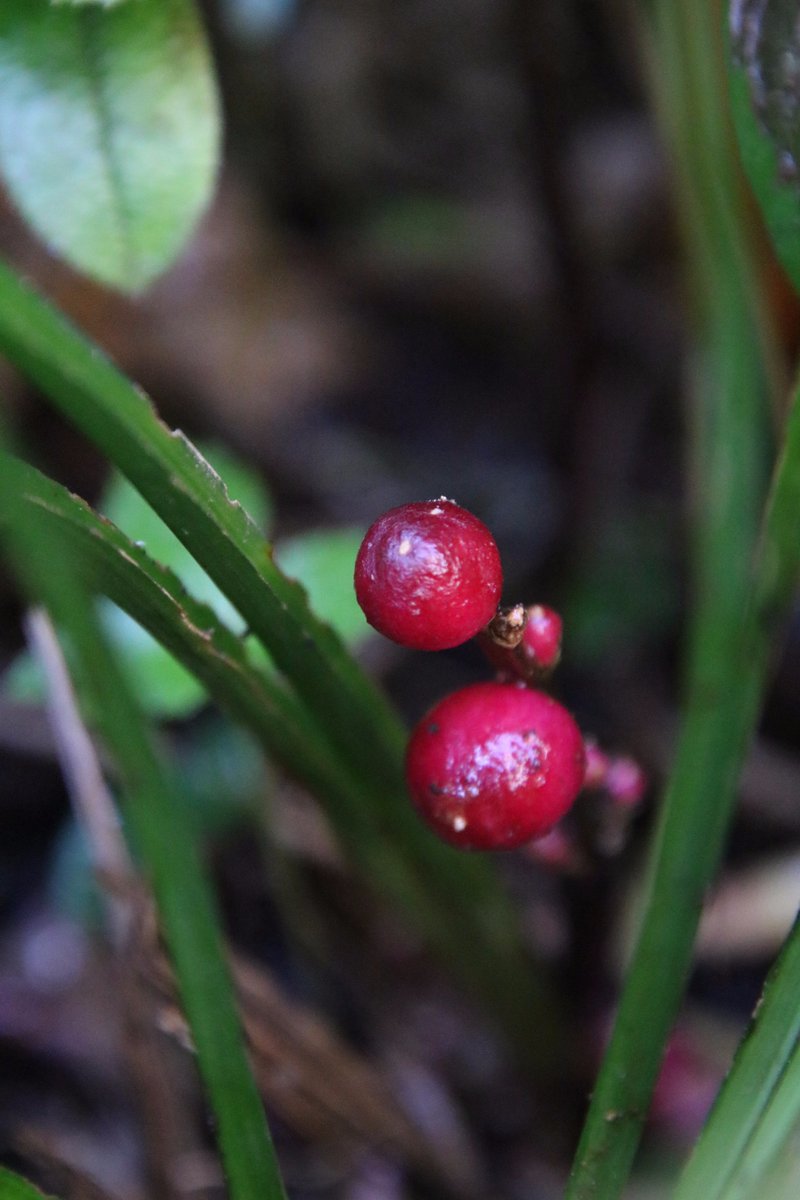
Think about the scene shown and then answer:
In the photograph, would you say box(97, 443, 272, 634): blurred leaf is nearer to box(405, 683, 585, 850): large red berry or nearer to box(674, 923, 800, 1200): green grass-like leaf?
box(405, 683, 585, 850): large red berry

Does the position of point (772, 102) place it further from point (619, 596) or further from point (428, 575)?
point (619, 596)

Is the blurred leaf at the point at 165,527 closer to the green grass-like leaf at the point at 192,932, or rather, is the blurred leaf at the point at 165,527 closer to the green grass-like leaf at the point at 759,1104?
the green grass-like leaf at the point at 192,932

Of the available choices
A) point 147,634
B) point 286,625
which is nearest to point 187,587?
point 147,634

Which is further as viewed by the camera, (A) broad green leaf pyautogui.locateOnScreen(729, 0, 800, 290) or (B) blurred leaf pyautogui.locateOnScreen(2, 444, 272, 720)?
(B) blurred leaf pyautogui.locateOnScreen(2, 444, 272, 720)

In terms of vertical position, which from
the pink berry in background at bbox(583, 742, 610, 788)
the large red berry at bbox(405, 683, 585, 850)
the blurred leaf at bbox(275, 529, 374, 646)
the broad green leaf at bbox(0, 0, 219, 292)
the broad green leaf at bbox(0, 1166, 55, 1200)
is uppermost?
the broad green leaf at bbox(0, 0, 219, 292)

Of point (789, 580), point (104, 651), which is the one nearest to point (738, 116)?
point (789, 580)

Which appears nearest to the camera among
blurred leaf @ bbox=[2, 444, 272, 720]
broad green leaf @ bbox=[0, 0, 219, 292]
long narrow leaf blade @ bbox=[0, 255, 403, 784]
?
long narrow leaf blade @ bbox=[0, 255, 403, 784]

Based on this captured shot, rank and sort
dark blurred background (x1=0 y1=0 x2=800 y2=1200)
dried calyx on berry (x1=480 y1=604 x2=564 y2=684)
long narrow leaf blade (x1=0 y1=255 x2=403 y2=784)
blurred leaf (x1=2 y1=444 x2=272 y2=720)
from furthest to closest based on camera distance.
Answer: dark blurred background (x1=0 y1=0 x2=800 y2=1200)
blurred leaf (x1=2 y1=444 x2=272 y2=720)
dried calyx on berry (x1=480 y1=604 x2=564 y2=684)
long narrow leaf blade (x1=0 y1=255 x2=403 y2=784)

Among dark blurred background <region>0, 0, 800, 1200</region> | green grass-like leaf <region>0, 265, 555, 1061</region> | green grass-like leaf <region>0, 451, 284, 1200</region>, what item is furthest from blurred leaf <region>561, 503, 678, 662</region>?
green grass-like leaf <region>0, 451, 284, 1200</region>

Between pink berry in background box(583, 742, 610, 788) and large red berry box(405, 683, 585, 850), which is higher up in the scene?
large red berry box(405, 683, 585, 850)
